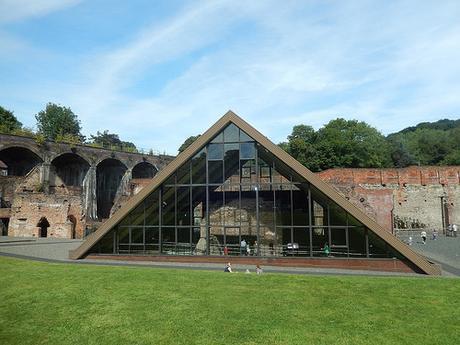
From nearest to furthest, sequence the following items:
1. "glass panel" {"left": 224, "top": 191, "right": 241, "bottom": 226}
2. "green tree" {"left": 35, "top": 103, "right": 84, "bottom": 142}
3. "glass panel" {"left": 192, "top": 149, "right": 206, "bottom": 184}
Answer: "glass panel" {"left": 224, "top": 191, "right": 241, "bottom": 226}
"glass panel" {"left": 192, "top": 149, "right": 206, "bottom": 184}
"green tree" {"left": 35, "top": 103, "right": 84, "bottom": 142}

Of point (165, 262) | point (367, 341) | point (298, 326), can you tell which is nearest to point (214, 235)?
point (165, 262)

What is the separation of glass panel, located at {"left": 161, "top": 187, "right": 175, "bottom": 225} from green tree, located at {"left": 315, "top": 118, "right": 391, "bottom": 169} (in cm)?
4732

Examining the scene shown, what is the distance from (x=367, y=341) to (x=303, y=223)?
990 centimetres

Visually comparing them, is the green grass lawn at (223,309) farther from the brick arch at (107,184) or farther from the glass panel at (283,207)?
the brick arch at (107,184)

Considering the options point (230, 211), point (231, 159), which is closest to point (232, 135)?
point (231, 159)

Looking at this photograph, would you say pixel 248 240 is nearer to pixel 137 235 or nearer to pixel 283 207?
pixel 283 207

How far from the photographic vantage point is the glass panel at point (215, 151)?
801 inches

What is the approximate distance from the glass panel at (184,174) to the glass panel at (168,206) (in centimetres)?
61

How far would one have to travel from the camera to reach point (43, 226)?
124 feet

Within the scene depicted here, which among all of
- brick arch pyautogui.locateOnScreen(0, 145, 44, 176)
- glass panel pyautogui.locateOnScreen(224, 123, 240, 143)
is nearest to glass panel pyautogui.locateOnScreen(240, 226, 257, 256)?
glass panel pyautogui.locateOnScreen(224, 123, 240, 143)

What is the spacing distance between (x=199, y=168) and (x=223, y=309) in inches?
403

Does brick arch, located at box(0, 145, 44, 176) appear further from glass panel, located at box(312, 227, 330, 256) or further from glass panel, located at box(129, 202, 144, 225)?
glass panel, located at box(312, 227, 330, 256)

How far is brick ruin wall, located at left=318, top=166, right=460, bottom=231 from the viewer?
4491 cm

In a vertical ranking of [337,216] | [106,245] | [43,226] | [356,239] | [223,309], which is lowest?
[223,309]
